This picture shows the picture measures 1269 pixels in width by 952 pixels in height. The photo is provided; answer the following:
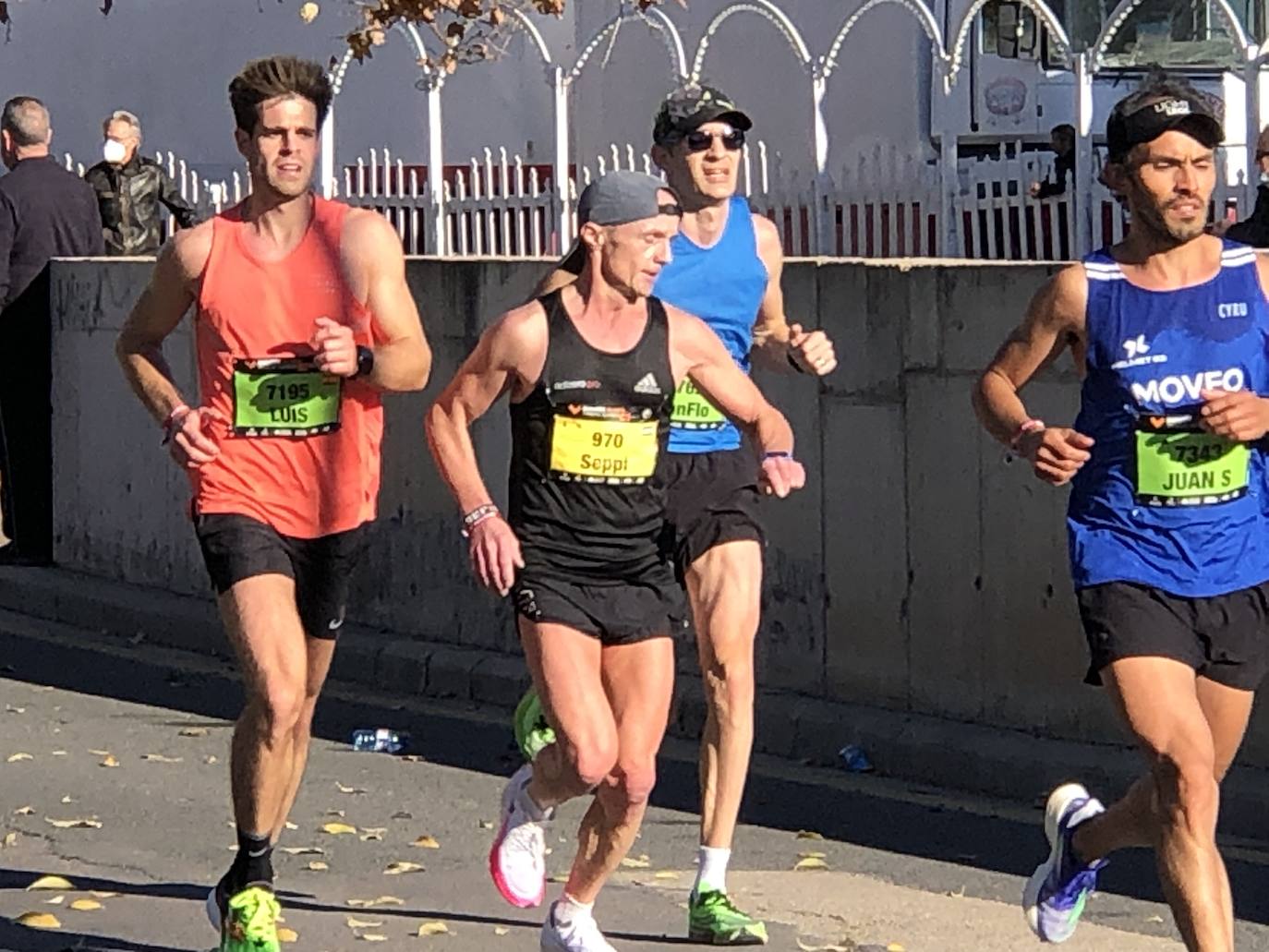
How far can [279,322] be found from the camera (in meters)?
6.72

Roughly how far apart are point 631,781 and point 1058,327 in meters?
1.39

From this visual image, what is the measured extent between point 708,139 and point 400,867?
2303mm

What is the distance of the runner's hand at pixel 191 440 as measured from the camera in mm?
6582

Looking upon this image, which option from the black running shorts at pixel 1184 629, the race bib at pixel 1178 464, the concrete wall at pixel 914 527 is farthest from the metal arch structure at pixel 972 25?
the black running shorts at pixel 1184 629

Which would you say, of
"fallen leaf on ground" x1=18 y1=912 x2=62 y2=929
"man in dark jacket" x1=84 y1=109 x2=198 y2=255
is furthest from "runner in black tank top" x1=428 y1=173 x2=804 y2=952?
"man in dark jacket" x1=84 y1=109 x2=198 y2=255

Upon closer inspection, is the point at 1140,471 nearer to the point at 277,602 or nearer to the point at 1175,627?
the point at 1175,627

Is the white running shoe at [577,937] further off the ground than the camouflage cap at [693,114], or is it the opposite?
the camouflage cap at [693,114]

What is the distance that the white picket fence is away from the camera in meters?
10.3

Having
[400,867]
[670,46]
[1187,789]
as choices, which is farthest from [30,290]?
[1187,789]

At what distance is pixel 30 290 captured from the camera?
48.0 feet

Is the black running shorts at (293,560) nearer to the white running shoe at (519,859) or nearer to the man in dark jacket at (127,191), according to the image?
the white running shoe at (519,859)

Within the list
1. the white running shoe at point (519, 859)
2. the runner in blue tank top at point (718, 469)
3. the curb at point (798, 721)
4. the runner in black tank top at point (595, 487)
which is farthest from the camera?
the curb at point (798, 721)

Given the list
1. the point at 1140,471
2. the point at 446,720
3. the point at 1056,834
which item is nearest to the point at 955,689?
the point at 446,720

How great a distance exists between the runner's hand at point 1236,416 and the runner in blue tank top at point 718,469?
56.5 inches
